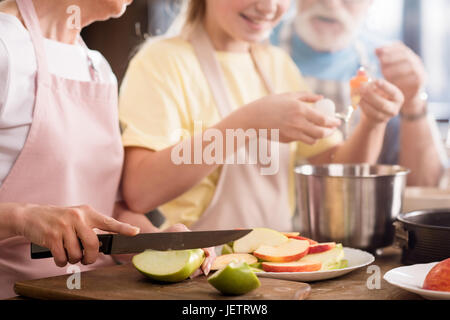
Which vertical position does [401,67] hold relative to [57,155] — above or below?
above

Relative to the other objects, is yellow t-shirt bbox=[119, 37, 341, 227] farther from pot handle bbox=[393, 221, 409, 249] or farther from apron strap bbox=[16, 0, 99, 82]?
pot handle bbox=[393, 221, 409, 249]

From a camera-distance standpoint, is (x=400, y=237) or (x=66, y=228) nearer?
(x=66, y=228)

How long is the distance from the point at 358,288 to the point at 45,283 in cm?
47

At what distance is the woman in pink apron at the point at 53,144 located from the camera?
1003 millimetres

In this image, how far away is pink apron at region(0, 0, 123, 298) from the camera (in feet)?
3.34

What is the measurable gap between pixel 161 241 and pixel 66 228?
0.14m

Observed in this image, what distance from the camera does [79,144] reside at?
1089mm

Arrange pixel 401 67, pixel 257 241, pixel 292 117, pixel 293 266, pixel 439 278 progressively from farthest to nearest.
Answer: pixel 401 67, pixel 292 117, pixel 257 241, pixel 293 266, pixel 439 278

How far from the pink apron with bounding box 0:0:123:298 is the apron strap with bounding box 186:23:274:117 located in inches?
14.6

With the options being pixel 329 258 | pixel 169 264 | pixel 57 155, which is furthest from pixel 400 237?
pixel 57 155

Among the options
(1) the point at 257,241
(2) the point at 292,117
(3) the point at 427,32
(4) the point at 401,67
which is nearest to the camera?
(1) the point at 257,241

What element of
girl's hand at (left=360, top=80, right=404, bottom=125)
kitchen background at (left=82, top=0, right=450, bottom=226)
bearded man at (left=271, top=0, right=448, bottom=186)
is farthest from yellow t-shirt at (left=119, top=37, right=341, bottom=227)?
kitchen background at (left=82, top=0, right=450, bottom=226)

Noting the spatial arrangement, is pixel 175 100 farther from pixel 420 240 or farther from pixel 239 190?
pixel 420 240

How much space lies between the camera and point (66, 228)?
84cm
